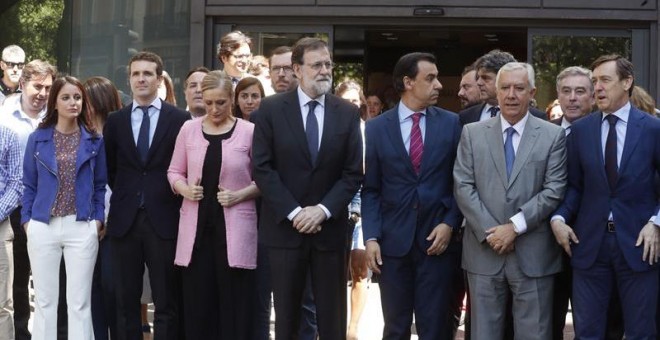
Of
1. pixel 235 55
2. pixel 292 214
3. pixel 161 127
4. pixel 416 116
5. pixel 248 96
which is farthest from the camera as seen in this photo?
pixel 235 55

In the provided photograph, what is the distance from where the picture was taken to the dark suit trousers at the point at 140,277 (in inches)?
337

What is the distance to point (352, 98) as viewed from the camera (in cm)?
1034

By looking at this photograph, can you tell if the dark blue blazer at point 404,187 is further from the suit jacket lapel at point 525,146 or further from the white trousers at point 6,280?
the white trousers at point 6,280

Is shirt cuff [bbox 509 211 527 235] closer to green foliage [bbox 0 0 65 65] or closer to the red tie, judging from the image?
the red tie

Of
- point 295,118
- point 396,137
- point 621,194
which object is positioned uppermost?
point 295,118

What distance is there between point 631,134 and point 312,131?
2.09 metres

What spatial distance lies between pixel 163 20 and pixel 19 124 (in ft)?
15.7

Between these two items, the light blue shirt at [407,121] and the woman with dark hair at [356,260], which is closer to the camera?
the light blue shirt at [407,121]

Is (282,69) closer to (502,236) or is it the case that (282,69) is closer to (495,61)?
(495,61)

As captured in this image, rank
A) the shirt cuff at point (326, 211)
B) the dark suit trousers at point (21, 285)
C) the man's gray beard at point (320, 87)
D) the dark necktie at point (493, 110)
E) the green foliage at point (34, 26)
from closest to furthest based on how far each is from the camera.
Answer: the shirt cuff at point (326, 211)
the man's gray beard at point (320, 87)
the dark necktie at point (493, 110)
the dark suit trousers at point (21, 285)
the green foliage at point (34, 26)

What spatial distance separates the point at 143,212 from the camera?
28.1ft

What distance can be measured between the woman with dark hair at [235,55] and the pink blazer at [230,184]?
1.71 m

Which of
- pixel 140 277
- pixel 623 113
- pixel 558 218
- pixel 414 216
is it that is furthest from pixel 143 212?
pixel 623 113

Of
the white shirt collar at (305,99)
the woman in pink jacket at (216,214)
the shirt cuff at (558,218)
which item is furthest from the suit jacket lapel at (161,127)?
the shirt cuff at (558,218)
